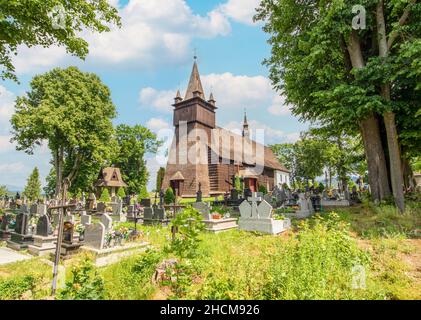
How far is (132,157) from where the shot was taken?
42.5m

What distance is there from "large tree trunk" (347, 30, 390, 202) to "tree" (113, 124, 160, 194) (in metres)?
36.0

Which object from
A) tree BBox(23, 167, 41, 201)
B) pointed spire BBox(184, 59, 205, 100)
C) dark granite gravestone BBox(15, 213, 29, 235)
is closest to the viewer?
dark granite gravestone BBox(15, 213, 29, 235)

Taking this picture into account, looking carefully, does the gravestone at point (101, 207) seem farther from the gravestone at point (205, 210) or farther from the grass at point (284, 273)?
the grass at point (284, 273)

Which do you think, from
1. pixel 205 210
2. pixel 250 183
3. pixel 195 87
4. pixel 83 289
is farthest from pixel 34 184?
pixel 83 289

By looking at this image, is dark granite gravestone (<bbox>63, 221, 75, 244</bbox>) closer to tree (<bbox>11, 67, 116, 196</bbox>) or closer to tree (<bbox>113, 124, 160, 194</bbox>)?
tree (<bbox>11, 67, 116, 196</bbox>)

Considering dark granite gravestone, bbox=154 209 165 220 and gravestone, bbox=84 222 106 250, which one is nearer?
gravestone, bbox=84 222 106 250

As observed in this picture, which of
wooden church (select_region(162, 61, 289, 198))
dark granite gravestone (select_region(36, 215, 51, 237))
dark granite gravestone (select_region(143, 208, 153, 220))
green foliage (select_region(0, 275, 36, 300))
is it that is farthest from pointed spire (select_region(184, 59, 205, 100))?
green foliage (select_region(0, 275, 36, 300))

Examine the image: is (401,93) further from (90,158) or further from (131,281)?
(90,158)

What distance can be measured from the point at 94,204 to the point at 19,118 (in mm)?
11935

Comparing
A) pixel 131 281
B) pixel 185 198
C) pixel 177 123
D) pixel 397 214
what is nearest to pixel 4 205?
pixel 185 198

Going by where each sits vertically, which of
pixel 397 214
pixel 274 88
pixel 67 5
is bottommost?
pixel 397 214

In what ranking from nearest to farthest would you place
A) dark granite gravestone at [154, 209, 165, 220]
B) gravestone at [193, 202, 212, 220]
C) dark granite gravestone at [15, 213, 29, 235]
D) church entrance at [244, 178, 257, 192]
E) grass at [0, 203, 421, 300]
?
grass at [0, 203, 421, 300], dark granite gravestone at [15, 213, 29, 235], gravestone at [193, 202, 212, 220], dark granite gravestone at [154, 209, 165, 220], church entrance at [244, 178, 257, 192]

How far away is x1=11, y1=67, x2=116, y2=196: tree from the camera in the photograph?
22.7m

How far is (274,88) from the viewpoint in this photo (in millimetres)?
14367
